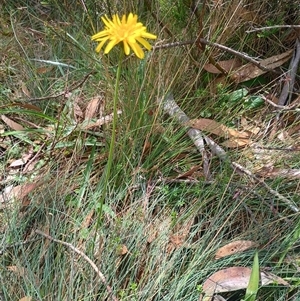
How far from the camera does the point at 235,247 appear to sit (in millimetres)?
1455

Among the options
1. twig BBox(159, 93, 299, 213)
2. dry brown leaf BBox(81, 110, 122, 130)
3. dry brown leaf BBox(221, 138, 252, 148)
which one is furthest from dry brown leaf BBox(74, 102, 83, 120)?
dry brown leaf BBox(221, 138, 252, 148)

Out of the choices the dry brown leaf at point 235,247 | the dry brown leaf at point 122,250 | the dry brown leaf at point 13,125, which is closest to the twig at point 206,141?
the dry brown leaf at point 235,247

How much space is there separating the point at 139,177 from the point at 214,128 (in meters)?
0.36

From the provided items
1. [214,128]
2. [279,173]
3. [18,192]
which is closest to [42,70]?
[18,192]

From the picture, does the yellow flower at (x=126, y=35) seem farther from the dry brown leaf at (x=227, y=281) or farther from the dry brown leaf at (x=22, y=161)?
the dry brown leaf at (x=22, y=161)

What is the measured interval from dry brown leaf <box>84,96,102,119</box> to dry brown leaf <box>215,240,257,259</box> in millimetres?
779

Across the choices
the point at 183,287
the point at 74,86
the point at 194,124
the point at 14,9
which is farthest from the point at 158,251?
the point at 14,9

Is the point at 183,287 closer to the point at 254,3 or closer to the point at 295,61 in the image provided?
the point at 295,61

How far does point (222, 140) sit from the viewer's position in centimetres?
182

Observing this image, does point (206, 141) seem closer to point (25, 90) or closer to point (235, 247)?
point (235, 247)

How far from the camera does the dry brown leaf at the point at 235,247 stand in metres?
1.44

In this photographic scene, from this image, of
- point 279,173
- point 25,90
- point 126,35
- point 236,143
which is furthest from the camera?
point 25,90

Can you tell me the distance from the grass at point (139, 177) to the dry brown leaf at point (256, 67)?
0.05 meters

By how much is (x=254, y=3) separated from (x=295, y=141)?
0.72 metres
